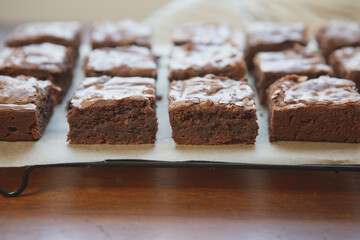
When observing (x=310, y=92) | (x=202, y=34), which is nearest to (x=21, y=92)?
(x=202, y=34)

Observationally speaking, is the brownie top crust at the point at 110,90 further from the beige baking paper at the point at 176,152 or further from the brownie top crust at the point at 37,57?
the brownie top crust at the point at 37,57

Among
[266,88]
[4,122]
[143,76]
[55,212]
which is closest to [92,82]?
[143,76]

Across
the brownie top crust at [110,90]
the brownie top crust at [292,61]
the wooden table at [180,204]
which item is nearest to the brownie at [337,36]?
the brownie top crust at [292,61]

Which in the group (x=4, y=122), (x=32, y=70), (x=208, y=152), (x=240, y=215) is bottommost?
(x=240, y=215)

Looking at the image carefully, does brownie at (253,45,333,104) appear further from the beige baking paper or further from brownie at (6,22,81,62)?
brownie at (6,22,81,62)

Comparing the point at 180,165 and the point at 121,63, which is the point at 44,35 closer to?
the point at 121,63

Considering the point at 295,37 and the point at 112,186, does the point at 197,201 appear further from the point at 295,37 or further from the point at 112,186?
the point at 295,37

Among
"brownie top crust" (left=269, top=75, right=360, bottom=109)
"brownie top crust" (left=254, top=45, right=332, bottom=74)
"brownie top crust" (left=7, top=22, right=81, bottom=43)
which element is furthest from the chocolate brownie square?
"brownie top crust" (left=269, top=75, right=360, bottom=109)
